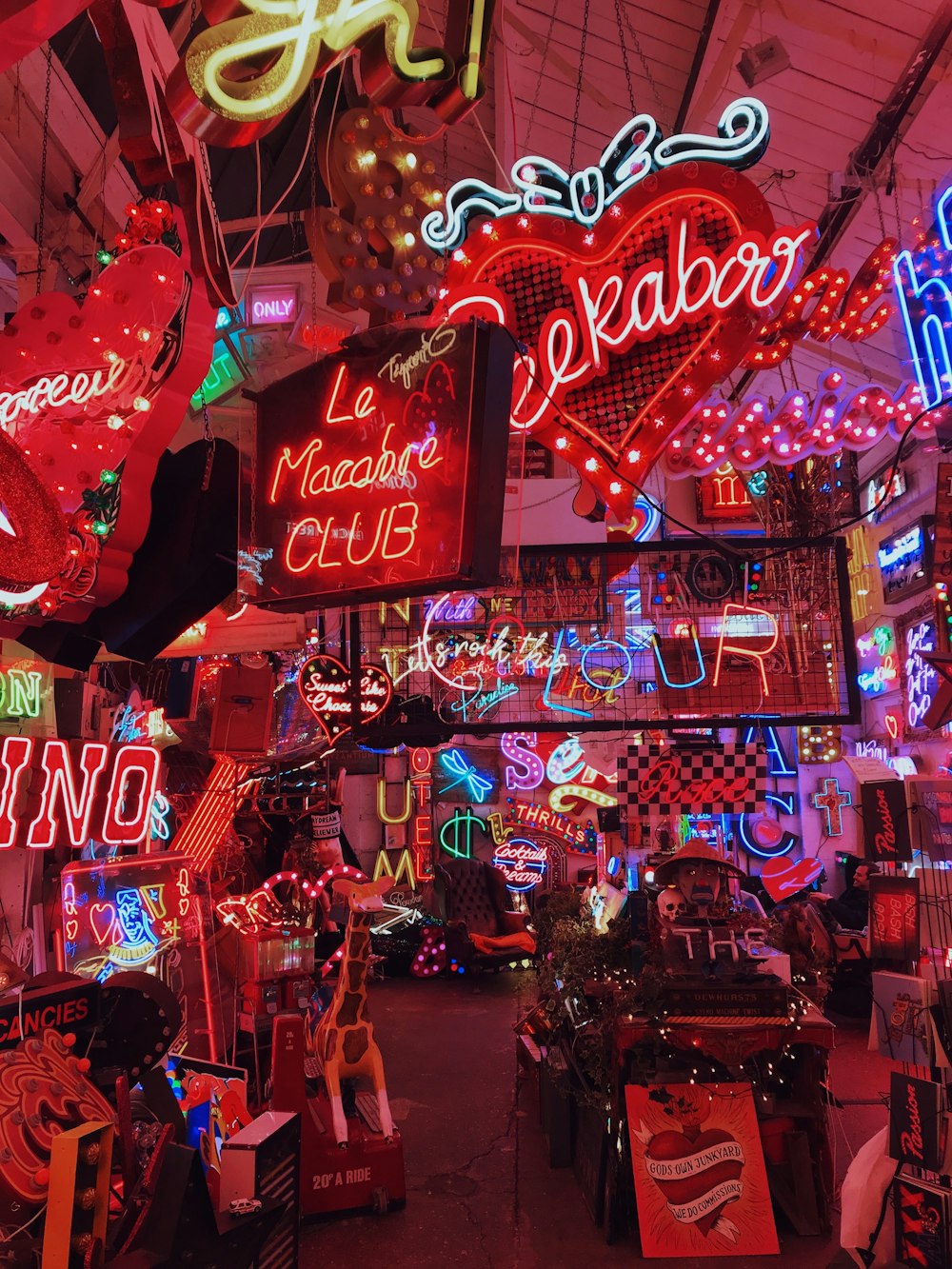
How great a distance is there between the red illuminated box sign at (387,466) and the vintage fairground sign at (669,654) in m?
3.30

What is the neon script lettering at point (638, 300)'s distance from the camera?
11.6ft

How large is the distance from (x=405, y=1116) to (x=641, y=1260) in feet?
8.05

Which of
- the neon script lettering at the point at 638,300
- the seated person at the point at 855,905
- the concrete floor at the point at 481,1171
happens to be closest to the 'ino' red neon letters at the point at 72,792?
the concrete floor at the point at 481,1171

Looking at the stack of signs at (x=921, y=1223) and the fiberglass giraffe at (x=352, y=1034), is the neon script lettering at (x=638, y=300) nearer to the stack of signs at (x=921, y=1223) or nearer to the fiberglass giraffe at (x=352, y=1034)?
the stack of signs at (x=921, y=1223)

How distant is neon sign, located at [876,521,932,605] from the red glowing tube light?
26.0 ft

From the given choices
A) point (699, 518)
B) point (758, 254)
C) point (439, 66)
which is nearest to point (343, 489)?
point (439, 66)

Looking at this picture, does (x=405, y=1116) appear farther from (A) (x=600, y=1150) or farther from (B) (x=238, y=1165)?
(B) (x=238, y=1165)

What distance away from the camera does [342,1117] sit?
5.16m

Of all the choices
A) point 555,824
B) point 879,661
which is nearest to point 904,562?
point 879,661

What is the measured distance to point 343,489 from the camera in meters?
2.76

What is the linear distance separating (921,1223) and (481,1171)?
10.3 ft

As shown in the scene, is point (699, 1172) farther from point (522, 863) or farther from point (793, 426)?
point (522, 863)

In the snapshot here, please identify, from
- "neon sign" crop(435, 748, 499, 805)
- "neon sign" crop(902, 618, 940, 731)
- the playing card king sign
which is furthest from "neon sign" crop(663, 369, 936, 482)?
"neon sign" crop(435, 748, 499, 805)

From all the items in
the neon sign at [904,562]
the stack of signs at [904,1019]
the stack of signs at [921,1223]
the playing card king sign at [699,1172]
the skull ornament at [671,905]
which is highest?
the neon sign at [904,562]
